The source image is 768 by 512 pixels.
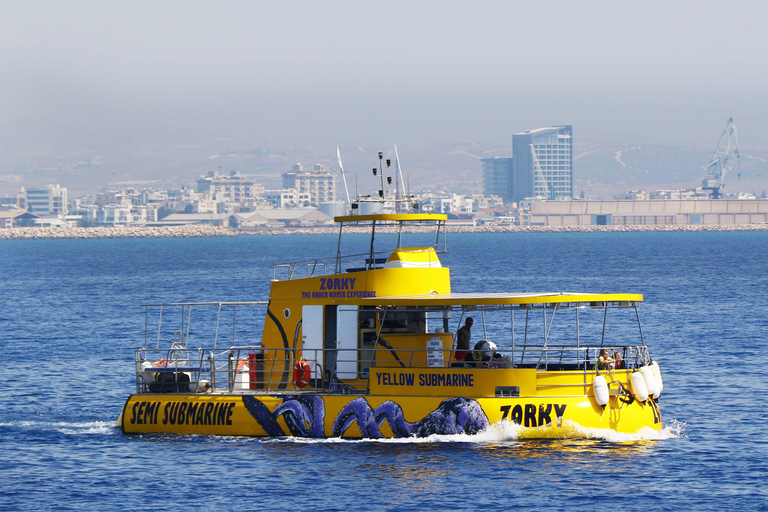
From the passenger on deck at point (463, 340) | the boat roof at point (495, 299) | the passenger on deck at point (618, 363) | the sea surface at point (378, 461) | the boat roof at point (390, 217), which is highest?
the boat roof at point (390, 217)

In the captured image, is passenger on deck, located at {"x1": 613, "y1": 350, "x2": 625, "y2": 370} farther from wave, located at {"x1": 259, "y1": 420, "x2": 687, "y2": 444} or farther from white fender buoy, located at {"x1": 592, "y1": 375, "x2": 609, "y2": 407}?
wave, located at {"x1": 259, "y1": 420, "x2": 687, "y2": 444}

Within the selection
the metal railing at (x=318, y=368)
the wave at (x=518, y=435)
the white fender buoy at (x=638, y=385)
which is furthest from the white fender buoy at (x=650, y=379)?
the wave at (x=518, y=435)

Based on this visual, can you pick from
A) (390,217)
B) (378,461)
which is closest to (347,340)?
(390,217)

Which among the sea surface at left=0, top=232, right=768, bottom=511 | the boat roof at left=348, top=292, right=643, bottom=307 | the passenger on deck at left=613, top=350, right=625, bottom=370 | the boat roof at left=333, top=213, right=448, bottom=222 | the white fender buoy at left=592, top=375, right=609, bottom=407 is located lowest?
the sea surface at left=0, top=232, right=768, bottom=511

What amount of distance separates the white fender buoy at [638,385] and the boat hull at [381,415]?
0.85 feet

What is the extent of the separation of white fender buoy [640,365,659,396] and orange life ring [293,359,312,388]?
6.68 meters

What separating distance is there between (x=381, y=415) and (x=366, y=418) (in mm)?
325

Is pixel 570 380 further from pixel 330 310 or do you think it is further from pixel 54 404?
pixel 54 404

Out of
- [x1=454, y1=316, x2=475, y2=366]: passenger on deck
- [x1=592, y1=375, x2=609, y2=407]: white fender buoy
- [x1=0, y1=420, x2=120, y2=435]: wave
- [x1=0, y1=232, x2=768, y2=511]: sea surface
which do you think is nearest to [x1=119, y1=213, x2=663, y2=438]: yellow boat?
[x1=592, y1=375, x2=609, y2=407]: white fender buoy

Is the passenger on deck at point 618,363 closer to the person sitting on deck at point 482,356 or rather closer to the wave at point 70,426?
the person sitting on deck at point 482,356

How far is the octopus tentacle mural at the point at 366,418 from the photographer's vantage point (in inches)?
819

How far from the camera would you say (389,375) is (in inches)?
845

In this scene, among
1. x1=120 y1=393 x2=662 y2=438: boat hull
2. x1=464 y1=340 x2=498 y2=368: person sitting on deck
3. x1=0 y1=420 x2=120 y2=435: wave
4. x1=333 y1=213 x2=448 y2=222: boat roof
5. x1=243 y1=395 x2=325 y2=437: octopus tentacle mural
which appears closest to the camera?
x1=120 y1=393 x2=662 y2=438: boat hull

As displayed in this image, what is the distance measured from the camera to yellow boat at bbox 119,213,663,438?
20.8m
